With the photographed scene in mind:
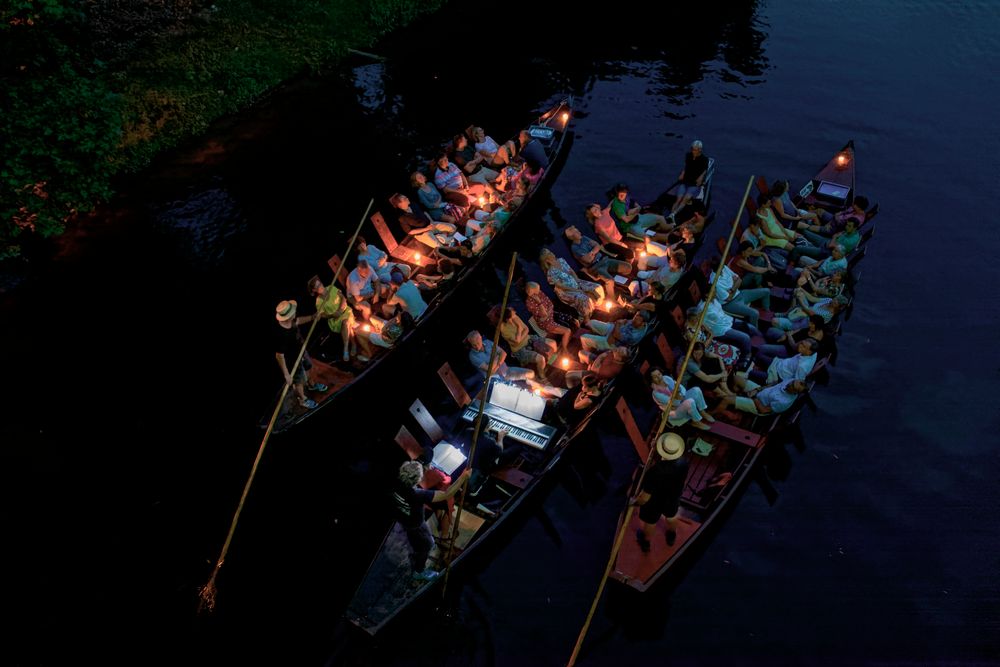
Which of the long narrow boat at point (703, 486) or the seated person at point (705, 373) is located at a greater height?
the seated person at point (705, 373)

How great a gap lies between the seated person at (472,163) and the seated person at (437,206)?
1199mm

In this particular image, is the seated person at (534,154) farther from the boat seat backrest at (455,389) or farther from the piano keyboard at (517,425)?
the piano keyboard at (517,425)

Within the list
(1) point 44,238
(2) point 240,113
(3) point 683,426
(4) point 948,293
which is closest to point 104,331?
(1) point 44,238

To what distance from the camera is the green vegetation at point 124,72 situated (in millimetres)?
16422

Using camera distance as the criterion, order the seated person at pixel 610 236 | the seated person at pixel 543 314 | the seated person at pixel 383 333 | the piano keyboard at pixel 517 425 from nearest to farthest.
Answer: the piano keyboard at pixel 517 425, the seated person at pixel 383 333, the seated person at pixel 543 314, the seated person at pixel 610 236

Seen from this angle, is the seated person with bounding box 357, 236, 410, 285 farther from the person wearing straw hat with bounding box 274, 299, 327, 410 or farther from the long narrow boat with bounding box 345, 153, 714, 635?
the long narrow boat with bounding box 345, 153, 714, 635

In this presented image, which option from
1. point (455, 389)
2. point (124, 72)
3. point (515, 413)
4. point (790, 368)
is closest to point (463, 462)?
point (515, 413)

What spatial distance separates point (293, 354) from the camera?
1386 centimetres

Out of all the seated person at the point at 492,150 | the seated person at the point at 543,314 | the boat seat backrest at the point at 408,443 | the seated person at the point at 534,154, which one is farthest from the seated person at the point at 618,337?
the seated person at the point at 492,150

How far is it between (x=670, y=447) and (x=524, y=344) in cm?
497

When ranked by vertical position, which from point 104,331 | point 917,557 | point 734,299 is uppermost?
point 734,299

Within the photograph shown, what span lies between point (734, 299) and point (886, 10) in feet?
79.2

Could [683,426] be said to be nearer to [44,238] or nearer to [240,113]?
[44,238]

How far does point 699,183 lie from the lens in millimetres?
18172
